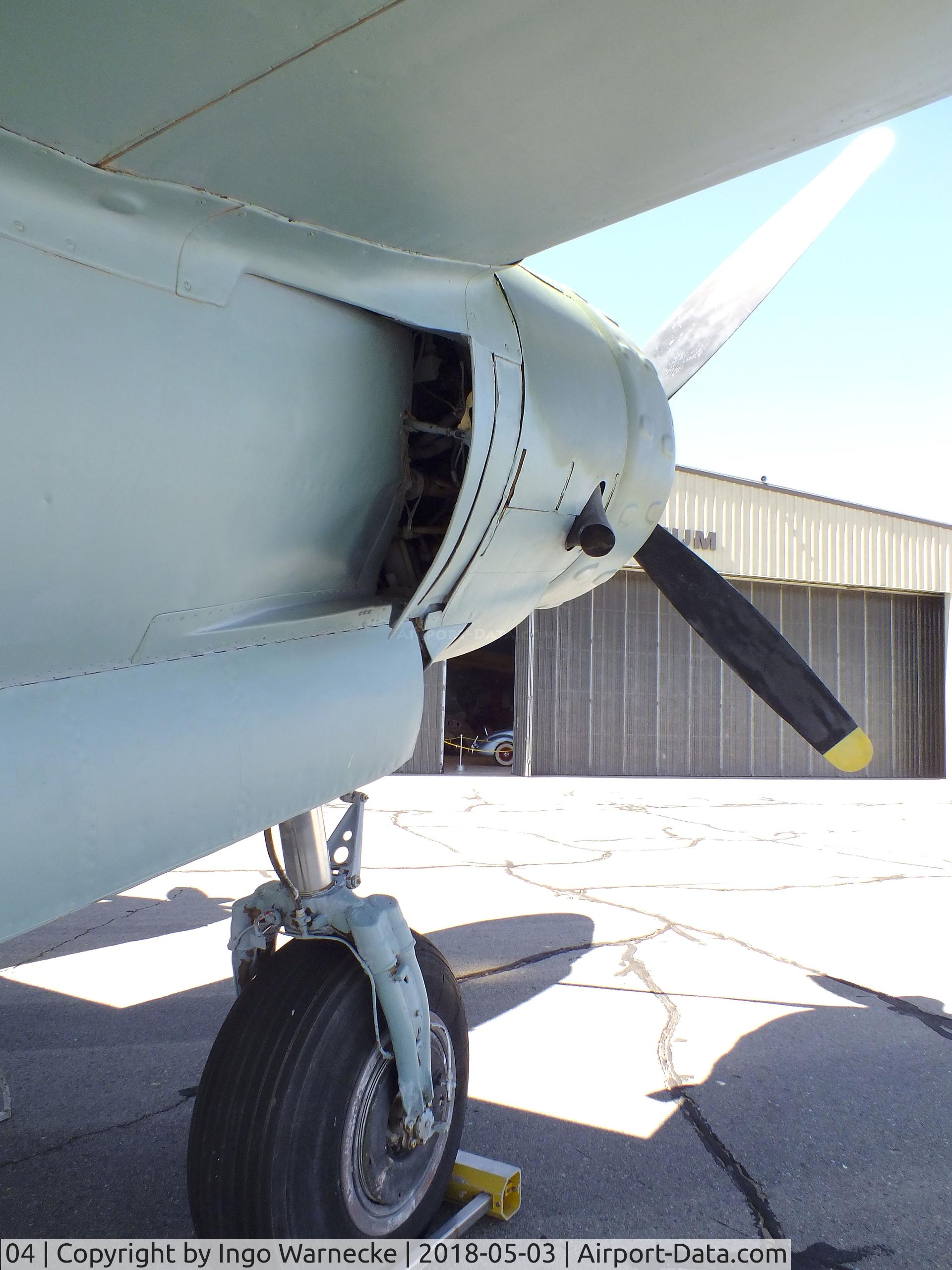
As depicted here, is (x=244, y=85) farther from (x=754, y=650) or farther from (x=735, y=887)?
(x=735, y=887)

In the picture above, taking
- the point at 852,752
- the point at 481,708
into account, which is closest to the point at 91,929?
the point at 852,752

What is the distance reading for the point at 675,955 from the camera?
16.6ft

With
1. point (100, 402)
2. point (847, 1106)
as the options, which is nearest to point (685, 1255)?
point (847, 1106)

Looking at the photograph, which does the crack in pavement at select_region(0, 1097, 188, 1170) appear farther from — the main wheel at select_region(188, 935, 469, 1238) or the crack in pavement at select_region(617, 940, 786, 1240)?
the crack in pavement at select_region(617, 940, 786, 1240)

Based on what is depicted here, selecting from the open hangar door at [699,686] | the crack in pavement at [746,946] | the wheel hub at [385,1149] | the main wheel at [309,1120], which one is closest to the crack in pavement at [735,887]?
the crack in pavement at [746,946]

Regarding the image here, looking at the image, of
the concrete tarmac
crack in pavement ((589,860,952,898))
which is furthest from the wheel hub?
crack in pavement ((589,860,952,898))

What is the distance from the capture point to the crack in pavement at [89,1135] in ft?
9.23

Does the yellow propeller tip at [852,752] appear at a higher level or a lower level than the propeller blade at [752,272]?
lower

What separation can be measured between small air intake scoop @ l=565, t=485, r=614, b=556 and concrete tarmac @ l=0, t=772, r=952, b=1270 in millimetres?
2045

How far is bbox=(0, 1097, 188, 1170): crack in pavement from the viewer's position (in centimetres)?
281

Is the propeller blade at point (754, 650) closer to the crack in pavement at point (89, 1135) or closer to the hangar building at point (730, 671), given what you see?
the crack in pavement at point (89, 1135)

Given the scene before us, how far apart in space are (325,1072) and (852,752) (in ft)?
6.79

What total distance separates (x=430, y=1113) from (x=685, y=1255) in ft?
2.71

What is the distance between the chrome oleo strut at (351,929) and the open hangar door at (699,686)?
43.0 ft
